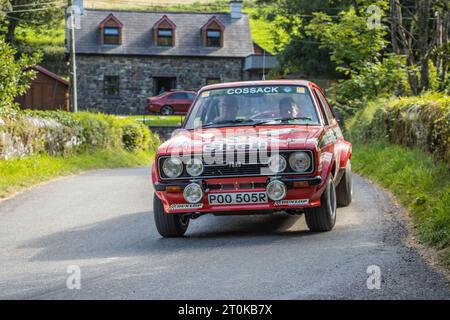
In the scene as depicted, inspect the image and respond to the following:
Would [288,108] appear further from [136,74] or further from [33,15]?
[33,15]

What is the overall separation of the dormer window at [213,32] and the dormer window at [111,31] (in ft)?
18.4

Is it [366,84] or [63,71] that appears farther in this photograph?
[63,71]

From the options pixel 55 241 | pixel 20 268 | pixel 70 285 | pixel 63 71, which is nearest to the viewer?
pixel 70 285

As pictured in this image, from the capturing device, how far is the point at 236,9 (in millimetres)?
57469

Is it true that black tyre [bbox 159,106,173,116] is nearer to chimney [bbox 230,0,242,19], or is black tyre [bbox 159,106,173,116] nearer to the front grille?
chimney [bbox 230,0,242,19]

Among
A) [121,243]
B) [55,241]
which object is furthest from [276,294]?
[55,241]

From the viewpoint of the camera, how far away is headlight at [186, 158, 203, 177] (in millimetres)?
8555

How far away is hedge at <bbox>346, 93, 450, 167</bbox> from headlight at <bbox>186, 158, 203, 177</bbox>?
12.3 ft

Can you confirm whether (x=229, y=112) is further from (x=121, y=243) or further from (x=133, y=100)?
(x=133, y=100)

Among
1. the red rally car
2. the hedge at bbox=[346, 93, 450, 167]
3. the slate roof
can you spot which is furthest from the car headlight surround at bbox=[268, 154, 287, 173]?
the slate roof

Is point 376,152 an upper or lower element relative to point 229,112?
lower

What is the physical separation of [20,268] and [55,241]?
1.73 meters

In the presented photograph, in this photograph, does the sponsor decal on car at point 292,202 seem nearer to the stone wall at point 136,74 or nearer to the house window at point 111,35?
the stone wall at point 136,74

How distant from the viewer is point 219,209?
8.58 metres
